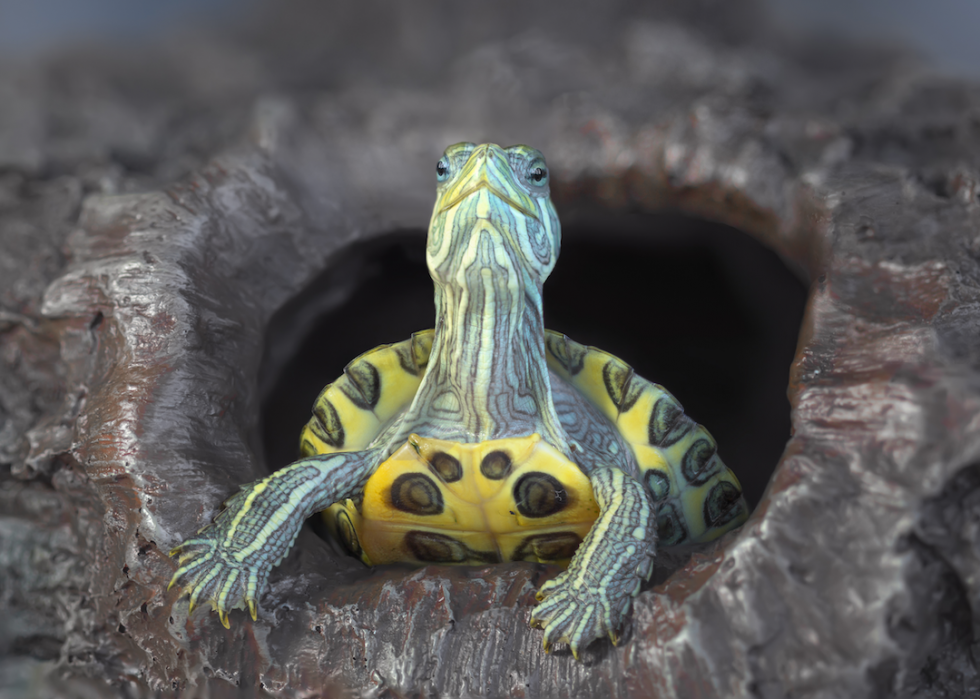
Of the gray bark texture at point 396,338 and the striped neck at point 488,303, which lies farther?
the striped neck at point 488,303

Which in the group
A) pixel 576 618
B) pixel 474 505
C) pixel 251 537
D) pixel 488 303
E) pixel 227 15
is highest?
pixel 227 15

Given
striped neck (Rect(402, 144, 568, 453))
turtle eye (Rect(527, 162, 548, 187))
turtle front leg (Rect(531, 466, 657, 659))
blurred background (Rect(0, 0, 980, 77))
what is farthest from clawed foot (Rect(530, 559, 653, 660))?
blurred background (Rect(0, 0, 980, 77))

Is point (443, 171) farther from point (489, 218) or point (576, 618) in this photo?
point (576, 618)

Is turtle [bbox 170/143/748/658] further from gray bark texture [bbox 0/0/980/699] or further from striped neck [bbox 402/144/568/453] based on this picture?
gray bark texture [bbox 0/0/980/699]

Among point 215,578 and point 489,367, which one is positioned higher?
point 489,367

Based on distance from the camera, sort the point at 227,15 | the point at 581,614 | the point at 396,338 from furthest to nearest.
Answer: the point at 227,15 → the point at 396,338 → the point at 581,614

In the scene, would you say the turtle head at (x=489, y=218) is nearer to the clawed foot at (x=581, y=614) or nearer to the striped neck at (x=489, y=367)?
the striped neck at (x=489, y=367)

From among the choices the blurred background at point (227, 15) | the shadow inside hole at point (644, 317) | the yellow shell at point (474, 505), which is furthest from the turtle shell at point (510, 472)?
the blurred background at point (227, 15)

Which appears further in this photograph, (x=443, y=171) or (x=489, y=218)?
(x=443, y=171)

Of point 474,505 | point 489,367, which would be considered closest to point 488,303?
point 489,367
